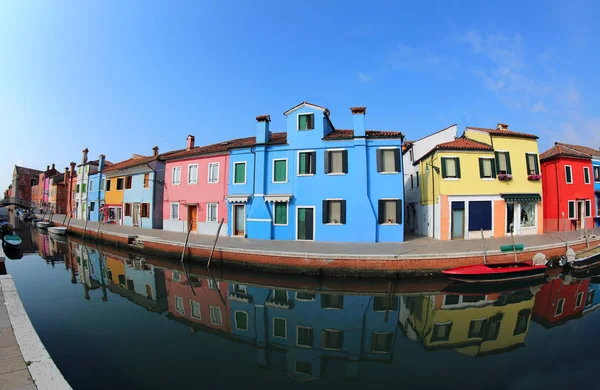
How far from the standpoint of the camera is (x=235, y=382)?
5.29m

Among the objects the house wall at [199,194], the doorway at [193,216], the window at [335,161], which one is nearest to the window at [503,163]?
the window at [335,161]

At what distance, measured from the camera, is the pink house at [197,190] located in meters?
20.2

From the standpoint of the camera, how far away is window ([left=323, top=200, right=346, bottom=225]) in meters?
16.7

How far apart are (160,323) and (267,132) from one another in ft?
43.8

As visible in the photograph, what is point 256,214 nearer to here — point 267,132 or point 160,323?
point 267,132

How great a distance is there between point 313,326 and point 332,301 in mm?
2119

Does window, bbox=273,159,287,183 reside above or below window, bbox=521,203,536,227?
above

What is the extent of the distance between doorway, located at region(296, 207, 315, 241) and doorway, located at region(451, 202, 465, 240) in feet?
30.3

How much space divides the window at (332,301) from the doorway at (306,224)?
6.62 meters

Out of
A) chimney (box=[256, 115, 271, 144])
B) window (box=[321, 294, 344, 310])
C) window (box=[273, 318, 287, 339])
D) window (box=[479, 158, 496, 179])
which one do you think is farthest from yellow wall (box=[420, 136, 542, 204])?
window (box=[273, 318, 287, 339])

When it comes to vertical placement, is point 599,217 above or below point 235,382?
above

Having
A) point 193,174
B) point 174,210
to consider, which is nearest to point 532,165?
point 193,174

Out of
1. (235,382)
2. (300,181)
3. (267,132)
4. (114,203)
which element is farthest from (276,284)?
(114,203)

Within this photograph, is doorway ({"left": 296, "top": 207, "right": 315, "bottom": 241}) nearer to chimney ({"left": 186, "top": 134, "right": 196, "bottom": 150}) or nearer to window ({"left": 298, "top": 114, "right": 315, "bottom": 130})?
window ({"left": 298, "top": 114, "right": 315, "bottom": 130})
